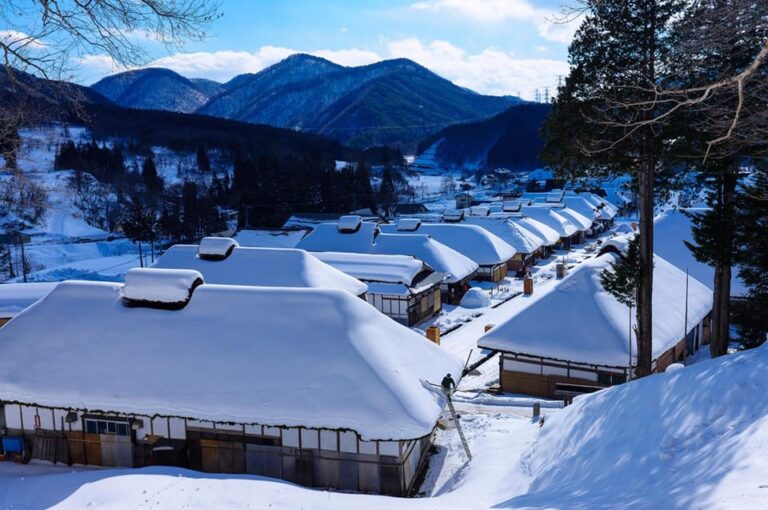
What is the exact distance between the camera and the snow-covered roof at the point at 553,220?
175 ft

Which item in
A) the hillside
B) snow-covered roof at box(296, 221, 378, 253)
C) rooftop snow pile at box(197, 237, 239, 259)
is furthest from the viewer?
the hillside

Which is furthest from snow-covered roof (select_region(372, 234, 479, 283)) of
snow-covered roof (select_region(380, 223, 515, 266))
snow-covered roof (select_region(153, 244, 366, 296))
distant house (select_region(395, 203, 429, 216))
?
distant house (select_region(395, 203, 429, 216))

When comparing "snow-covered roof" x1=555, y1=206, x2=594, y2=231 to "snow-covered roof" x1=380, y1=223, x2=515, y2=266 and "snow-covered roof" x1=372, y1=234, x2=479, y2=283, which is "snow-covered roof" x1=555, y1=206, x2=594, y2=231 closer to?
"snow-covered roof" x1=380, y1=223, x2=515, y2=266

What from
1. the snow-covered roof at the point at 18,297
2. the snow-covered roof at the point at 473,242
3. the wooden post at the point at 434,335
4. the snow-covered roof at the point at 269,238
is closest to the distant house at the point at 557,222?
the snow-covered roof at the point at 473,242

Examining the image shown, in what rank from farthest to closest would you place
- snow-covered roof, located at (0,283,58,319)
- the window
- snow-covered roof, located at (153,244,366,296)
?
snow-covered roof, located at (153,244,366,296) → snow-covered roof, located at (0,283,58,319) → the window

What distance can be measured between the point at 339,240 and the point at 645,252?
23.8m

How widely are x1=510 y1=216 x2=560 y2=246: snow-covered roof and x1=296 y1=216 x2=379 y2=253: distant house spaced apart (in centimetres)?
1718

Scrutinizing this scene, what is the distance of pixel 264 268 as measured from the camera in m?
23.8

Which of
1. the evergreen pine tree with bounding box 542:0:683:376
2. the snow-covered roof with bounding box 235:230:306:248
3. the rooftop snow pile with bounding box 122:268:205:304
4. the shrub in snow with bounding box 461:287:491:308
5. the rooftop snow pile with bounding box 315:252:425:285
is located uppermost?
the evergreen pine tree with bounding box 542:0:683:376

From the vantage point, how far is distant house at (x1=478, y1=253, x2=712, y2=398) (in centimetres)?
1712

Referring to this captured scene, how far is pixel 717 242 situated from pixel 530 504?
39.7 ft

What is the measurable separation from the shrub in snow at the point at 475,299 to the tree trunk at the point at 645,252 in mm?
16607

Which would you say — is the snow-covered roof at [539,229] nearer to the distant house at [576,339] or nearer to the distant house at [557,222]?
the distant house at [557,222]

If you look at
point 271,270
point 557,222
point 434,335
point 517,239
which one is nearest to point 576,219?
point 557,222
